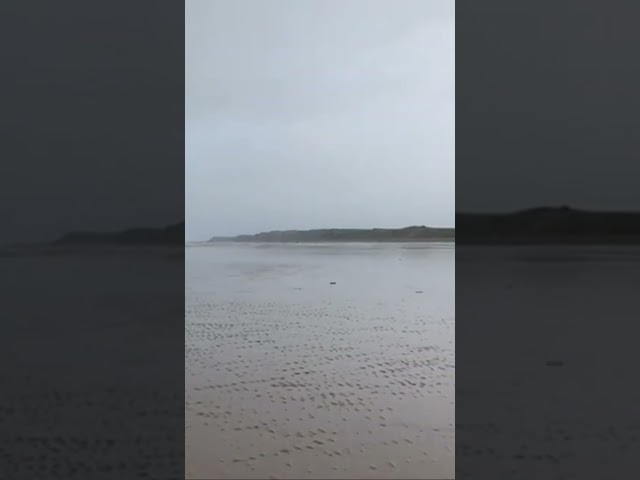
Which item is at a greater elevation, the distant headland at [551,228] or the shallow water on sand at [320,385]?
the distant headland at [551,228]

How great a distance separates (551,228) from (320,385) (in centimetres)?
1737

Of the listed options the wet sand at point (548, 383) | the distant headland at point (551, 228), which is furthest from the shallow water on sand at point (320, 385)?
the distant headland at point (551, 228)

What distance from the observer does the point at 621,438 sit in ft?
13.0

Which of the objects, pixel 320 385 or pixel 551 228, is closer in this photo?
pixel 320 385

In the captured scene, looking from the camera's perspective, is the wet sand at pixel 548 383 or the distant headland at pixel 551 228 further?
the distant headland at pixel 551 228

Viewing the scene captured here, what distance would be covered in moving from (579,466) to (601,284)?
10283mm

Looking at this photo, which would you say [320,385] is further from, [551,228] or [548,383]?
[551,228]

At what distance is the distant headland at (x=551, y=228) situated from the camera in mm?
16219

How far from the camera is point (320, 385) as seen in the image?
17.9ft

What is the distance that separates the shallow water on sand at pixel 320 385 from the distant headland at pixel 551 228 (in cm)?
890
